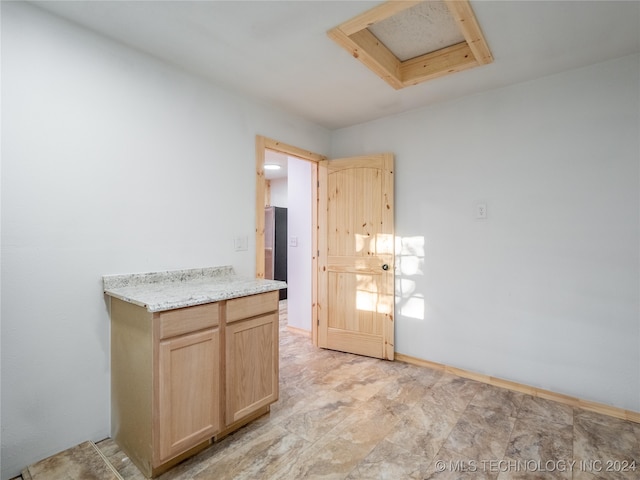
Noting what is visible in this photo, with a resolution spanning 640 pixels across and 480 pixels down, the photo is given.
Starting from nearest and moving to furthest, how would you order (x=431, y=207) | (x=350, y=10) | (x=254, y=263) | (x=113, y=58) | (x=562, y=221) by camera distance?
1. (x=350, y=10)
2. (x=113, y=58)
3. (x=562, y=221)
4. (x=254, y=263)
5. (x=431, y=207)

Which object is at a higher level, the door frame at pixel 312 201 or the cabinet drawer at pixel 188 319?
the door frame at pixel 312 201

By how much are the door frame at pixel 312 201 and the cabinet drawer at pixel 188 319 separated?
0.99m

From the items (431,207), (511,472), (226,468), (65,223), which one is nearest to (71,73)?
(65,223)

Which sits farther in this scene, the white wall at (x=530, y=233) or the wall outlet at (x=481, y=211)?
the wall outlet at (x=481, y=211)

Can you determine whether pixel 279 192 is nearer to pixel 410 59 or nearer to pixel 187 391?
pixel 410 59

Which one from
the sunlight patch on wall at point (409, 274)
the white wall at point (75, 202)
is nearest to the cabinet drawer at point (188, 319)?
the white wall at point (75, 202)

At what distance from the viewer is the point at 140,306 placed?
1654 mm

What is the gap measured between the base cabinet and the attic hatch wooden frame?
1.67 metres

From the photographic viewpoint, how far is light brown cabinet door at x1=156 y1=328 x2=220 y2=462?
5.33 ft

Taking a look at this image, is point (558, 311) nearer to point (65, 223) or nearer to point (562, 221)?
point (562, 221)

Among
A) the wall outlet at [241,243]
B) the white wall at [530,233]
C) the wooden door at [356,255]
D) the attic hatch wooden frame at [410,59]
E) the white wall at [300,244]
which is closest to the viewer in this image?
the attic hatch wooden frame at [410,59]

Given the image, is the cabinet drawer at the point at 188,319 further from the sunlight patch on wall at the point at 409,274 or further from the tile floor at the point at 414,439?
the sunlight patch on wall at the point at 409,274

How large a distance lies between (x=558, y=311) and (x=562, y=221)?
670mm

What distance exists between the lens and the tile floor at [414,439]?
169 centimetres
